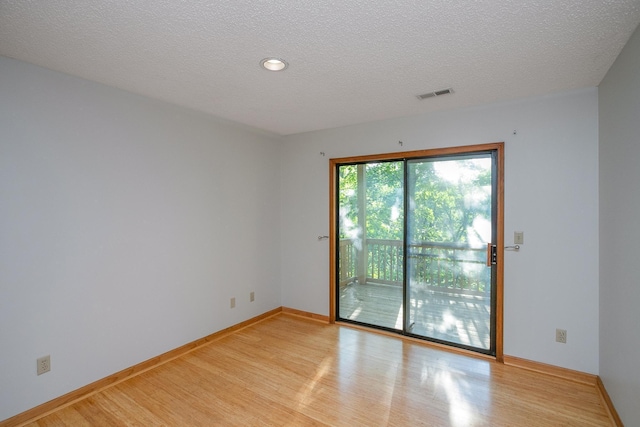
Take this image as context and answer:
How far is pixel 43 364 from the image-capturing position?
215cm

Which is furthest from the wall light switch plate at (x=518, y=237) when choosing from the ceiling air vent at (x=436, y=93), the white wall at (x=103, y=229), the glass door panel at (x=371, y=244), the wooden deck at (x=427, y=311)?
the white wall at (x=103, y=229)

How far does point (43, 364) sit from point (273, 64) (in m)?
2.67

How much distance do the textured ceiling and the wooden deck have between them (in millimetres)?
2035

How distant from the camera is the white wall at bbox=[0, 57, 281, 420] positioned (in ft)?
6.70

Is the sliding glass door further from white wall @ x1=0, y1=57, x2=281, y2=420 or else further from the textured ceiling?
white wall @ x1=0, y1=57, x2=281, y2=420

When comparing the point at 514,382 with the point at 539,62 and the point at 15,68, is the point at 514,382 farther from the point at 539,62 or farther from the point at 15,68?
the point at 15,68

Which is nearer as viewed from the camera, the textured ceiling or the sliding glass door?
the textured ceiling

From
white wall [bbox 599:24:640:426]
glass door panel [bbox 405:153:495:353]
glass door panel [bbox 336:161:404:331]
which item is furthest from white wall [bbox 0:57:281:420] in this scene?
white wall [bbox 599:24:640:426]

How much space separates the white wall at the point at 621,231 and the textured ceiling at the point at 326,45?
0.21 m

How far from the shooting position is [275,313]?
4234 mm

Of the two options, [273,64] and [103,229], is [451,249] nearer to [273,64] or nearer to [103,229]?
[273,64]

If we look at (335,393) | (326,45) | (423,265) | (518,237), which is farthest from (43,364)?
(518,237)

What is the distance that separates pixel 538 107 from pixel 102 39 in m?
3.35

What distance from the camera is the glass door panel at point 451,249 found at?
119 inches
